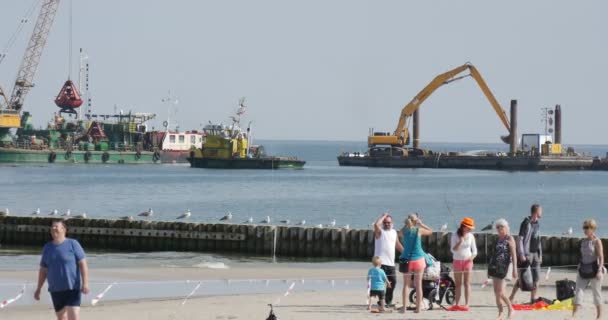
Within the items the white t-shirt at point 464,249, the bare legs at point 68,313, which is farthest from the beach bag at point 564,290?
the bare legs at point 68,313

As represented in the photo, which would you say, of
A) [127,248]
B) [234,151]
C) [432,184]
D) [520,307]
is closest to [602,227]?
[127,248]

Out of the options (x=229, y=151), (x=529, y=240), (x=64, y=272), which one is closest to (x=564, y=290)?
(x=529, y=240)

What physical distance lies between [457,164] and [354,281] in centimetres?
14780

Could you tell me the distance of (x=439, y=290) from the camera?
846 inches

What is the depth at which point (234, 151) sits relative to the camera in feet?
497

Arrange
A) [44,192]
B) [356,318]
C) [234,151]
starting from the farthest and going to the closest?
[234,151]
[44,192]
[356,318]

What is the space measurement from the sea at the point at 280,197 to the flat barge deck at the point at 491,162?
212 cm

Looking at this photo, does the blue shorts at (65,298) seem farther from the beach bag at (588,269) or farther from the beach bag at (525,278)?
the beach bag at (525,278)

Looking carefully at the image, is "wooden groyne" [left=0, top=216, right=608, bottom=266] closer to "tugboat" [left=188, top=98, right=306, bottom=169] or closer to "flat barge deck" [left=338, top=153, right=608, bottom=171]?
"tugboat" [left=188, top=98, right=306, bottom=169]

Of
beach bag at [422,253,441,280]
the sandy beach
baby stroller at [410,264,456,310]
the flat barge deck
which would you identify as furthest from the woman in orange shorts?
the flat barge deck

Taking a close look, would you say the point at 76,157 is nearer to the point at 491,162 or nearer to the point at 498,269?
the point at 491,162

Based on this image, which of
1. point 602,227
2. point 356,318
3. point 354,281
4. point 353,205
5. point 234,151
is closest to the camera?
point 356,318

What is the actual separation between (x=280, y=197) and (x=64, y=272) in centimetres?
8547

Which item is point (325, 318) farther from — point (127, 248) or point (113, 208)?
point (113, 208)
